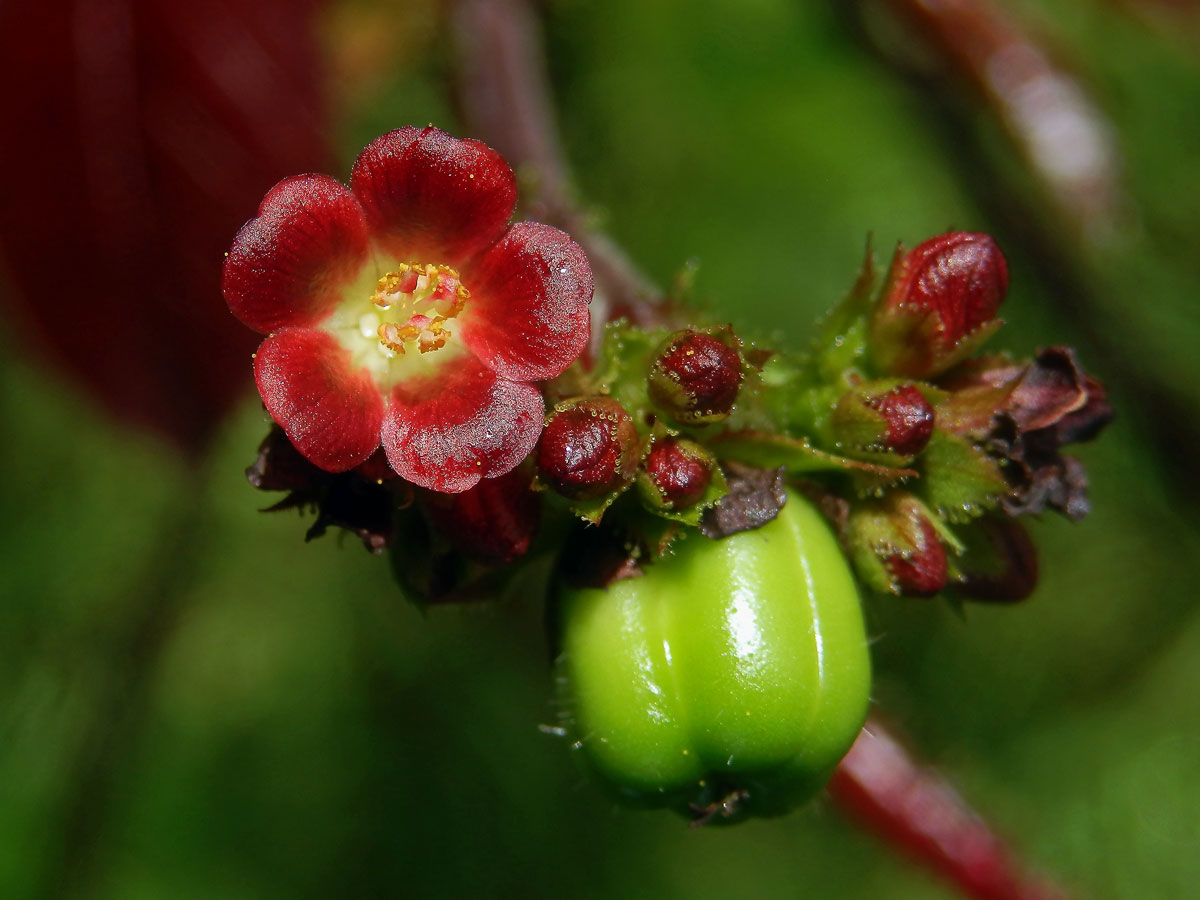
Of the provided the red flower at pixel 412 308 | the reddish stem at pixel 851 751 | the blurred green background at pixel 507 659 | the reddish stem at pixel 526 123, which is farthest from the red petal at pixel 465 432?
the blurred green background at pixel 507 659

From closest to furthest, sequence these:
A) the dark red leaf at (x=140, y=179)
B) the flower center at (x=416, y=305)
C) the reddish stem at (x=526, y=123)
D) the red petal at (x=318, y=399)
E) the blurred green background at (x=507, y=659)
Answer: the red petal at (x=318, y=399)
the flower center at (x=416, y=305)
the reddish stem at (x=526, y=123)
the dark red leaf at (x=140, y=179)
the blurred green background at (x=507, y=659)

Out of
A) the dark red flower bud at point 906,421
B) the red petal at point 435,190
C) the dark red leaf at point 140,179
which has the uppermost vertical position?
the red petal at point 435,190

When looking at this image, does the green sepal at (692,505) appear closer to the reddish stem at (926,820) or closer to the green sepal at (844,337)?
the green sepal at (844,337)

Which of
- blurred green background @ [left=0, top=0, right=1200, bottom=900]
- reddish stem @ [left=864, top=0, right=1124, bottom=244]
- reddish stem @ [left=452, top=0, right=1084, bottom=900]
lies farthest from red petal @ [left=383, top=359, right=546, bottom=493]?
reddish stem @ [left=864, top=0, right=1124, bottom=244]

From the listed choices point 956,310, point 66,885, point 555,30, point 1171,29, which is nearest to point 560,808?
point 66,885

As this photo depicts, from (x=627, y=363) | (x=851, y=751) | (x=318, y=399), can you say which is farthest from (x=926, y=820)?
(x=318, y=399)

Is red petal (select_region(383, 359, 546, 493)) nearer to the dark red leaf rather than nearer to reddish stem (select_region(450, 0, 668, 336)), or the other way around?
reddish stem (select_region(450, 0, 668, 336))

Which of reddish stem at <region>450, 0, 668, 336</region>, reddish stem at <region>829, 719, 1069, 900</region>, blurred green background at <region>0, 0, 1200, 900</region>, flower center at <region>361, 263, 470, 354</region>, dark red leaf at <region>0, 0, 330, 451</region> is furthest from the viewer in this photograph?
blurred green background at <region>0, 0, 1200, 900</region>

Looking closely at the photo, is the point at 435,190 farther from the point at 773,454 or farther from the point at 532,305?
the point at 773,454
